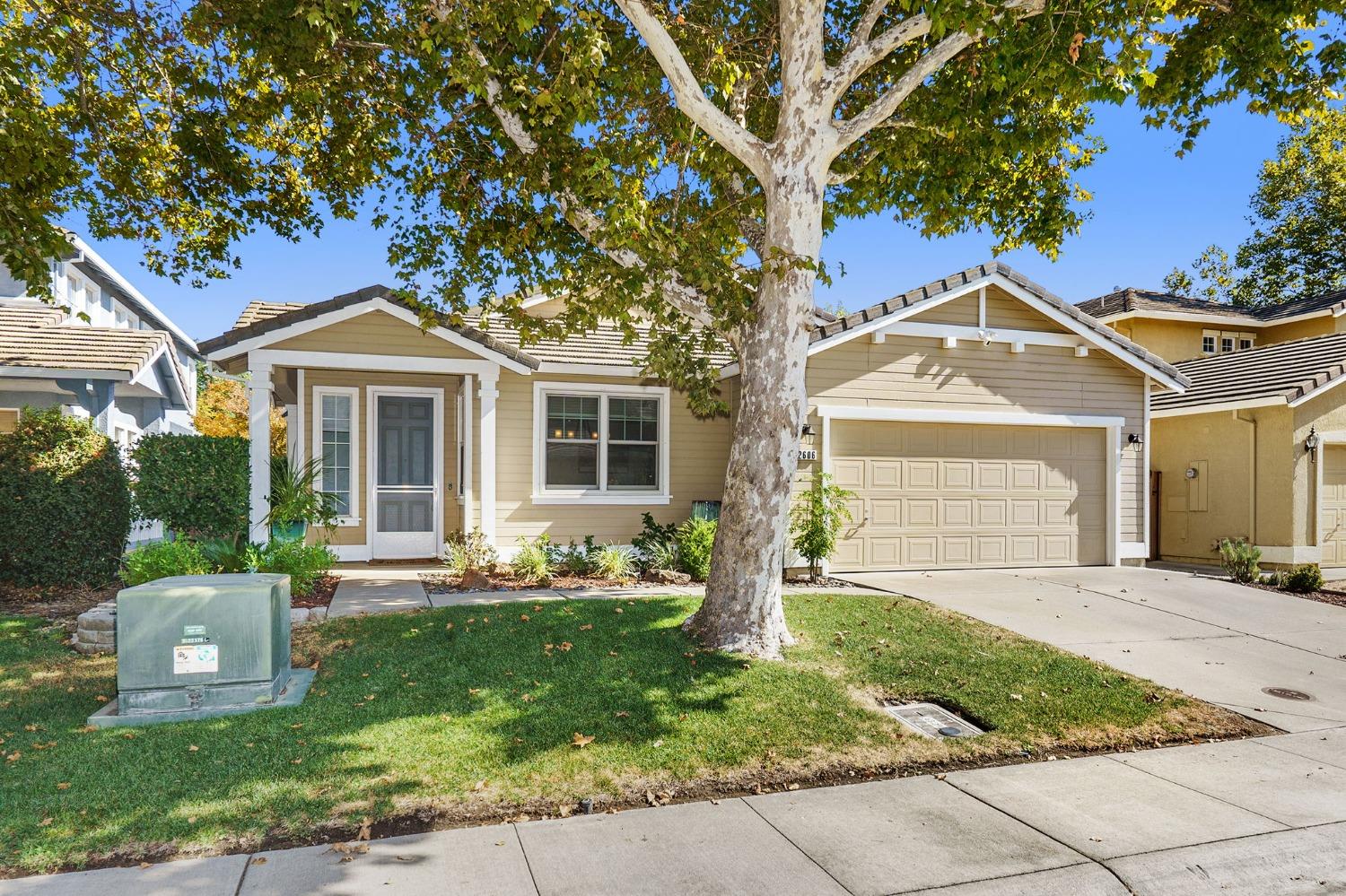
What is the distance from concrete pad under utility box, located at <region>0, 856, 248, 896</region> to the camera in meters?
3.34

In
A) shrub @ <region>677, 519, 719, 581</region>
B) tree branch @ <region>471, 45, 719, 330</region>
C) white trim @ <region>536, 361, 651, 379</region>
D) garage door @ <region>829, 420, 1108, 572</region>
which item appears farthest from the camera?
white trim @ <region>536, 361, 651, 379</region>

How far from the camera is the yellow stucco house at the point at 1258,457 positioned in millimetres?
12688

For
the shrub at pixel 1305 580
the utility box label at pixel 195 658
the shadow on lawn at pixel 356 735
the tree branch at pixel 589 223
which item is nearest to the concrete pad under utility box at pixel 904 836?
the shadow on lawn at pixel 356 735

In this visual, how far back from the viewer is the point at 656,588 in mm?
9648

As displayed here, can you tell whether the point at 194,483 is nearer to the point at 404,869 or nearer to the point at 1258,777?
the point at 404,869

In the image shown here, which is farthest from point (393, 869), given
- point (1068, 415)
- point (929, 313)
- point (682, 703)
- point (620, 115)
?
point (1068, 415)

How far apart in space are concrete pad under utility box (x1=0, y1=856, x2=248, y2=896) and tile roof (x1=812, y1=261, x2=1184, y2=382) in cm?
907

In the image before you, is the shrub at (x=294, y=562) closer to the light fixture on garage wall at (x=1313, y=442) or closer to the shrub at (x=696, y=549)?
the shrub at (x=696, y=549)

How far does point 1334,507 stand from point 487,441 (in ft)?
45.1

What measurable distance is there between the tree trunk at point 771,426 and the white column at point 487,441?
485 cm

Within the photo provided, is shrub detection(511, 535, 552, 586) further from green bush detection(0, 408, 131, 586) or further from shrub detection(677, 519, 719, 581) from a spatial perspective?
green bush detection(0, 408, 131, 586)

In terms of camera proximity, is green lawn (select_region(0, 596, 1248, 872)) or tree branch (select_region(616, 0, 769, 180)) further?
tree branch (select_region(616, 0, 769, 180))

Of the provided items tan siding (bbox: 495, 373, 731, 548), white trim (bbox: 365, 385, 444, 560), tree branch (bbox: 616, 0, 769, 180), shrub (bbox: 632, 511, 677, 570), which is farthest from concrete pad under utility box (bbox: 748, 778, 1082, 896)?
white trim (bbox: 365, 385, 444, 560)

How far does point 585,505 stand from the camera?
38.9ft
